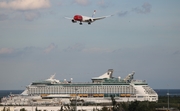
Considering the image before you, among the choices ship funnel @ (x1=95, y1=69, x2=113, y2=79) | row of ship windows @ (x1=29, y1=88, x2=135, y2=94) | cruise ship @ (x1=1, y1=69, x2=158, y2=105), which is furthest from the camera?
ship funnel @ (x1=95, y1=69, x2=113, y2=79)

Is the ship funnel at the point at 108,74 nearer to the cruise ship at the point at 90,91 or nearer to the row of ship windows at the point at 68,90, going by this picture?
the cruise ship at the point at 90,91

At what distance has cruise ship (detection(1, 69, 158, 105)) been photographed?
163500 mm

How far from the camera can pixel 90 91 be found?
168125 millimetres

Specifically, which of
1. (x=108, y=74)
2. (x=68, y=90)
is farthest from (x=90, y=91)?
(x=108, y=74)

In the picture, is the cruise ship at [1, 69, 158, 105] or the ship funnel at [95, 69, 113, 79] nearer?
the cruise ship at [1, 69, 158, 105]

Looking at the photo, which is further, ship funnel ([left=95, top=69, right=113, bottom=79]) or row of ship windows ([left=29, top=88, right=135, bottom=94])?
ship funnel ([left=95, top=69, right=113, bottom=79])

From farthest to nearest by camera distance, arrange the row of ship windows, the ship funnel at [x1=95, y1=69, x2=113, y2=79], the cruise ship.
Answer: the ship funnel at [x1=95, y1=69, x2=113, y2=79] < the row of ship windows < the cruise ship

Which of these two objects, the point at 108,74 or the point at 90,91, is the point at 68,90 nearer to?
the point at 90,91

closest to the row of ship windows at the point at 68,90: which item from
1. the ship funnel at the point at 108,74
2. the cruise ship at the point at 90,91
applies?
the cruise ship at the point at 90,91

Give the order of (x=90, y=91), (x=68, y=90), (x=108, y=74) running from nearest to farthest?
(x=90, y=91), (x=68, y=90), (x=108, y=74)

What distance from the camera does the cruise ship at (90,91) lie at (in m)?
164

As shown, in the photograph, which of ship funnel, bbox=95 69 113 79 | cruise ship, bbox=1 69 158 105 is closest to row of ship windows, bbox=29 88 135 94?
cruise ship, bbox=1 69 158 105

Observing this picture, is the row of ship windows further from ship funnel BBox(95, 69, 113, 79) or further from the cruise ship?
ship funnel BBox(95, 69, 113, 79)

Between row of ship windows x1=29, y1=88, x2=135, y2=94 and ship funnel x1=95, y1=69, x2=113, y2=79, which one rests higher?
ship funnel x1=95, y1=69, x2=113, y2=79
